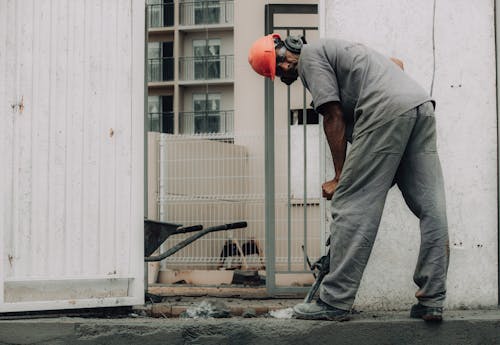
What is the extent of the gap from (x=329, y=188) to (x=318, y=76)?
679mm

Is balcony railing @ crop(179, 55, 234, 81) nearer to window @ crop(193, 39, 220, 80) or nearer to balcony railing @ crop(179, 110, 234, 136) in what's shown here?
window @ crop(193, 39, 220, 80)

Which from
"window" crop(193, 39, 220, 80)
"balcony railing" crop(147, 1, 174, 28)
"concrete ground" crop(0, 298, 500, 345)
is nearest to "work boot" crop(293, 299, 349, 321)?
"concrete ground" crop(0, 298, 500, 345)

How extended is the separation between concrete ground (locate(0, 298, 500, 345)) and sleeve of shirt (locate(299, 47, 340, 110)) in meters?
1.22

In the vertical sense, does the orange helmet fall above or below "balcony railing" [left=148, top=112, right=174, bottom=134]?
below

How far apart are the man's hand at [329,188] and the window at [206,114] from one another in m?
27.4

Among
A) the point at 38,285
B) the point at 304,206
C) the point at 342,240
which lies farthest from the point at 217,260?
the point at 342,240

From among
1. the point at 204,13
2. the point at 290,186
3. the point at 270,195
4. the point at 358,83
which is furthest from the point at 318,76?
the point at 204,13

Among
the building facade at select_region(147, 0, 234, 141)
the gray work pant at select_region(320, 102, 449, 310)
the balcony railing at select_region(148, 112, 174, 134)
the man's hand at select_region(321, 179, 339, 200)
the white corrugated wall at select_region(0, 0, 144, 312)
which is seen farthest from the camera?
the balcony railing at select_region(148, 112, 174, 134)

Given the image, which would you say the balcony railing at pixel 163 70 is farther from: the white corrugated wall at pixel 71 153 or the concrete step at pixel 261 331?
the concrete step at pixel 261 331

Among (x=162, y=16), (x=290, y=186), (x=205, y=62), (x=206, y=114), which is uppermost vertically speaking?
(x=162, y=16)

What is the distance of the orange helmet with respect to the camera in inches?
168

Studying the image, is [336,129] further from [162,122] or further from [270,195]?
[162,122]

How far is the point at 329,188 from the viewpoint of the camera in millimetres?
4250

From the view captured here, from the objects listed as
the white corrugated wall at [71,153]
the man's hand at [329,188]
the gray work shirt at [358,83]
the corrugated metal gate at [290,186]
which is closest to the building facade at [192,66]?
the corrugated metal gate at [290,186]
